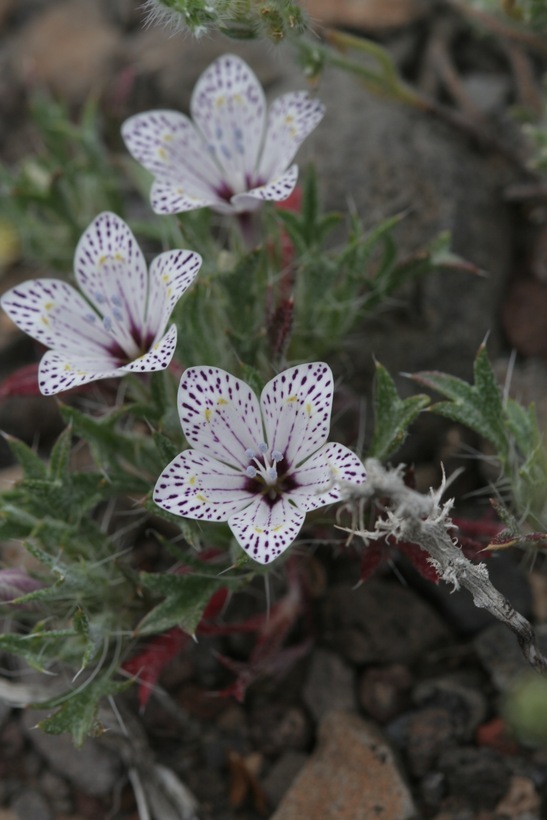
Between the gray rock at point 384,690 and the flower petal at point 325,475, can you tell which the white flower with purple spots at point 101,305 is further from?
the gray rock at point 384,690

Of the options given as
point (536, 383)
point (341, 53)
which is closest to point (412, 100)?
point (341, 53)

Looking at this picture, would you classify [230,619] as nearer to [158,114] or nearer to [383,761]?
[383,761]

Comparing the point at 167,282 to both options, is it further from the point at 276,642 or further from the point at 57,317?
the point at 276,642

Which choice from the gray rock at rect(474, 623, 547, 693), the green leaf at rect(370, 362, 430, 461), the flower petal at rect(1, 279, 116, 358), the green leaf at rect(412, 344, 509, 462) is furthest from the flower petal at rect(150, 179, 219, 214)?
the gray rock at rect(474, 623, 547, 693)

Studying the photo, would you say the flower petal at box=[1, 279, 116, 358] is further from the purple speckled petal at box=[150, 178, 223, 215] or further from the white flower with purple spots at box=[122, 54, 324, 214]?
the white flower with purple spots at box=[122, 54, 324, 214]

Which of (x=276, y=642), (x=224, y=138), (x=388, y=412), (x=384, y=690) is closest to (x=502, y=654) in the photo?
(x=384, y=690)

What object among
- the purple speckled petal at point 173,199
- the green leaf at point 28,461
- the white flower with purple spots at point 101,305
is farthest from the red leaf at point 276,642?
the purple speckled petal at point 173,199
